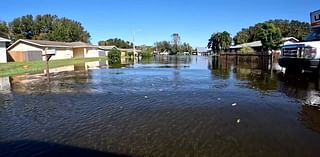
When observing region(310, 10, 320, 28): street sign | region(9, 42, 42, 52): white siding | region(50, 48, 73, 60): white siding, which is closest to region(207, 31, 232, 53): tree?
region(50, 48, 73, 60): white siding

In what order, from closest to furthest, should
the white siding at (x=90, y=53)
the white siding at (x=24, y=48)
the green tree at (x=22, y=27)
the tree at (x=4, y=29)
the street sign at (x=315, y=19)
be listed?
the street sign at (x=315, y=19)
the white siding at (x=24, y=48)
the white siding at (x=90, y=53)
the tree at (x=4, y=29)
the green tree at (x=22, y=27)

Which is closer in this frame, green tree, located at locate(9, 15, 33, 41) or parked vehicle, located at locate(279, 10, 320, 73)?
parked vehicle, located at locate(279, 10, 320, 73)

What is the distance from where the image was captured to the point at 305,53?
1642 centimetres

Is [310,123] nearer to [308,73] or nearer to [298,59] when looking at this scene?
[298,59]

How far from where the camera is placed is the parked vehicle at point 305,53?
1580cm

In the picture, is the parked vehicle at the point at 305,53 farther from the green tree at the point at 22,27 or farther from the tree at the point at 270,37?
the green tree at the point at 22,27

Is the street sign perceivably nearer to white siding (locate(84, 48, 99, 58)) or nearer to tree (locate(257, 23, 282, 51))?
tree (locate(257, 23, 282, 51))

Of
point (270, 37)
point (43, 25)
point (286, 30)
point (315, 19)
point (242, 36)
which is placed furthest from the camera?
point (242, 36)

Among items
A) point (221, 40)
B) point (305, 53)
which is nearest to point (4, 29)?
point (221, 40)

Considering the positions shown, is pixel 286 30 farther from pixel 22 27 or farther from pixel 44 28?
pixel 22 27

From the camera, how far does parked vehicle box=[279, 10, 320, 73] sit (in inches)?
622

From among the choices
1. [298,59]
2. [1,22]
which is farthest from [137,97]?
[1,22]

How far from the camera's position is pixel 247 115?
775 centimetres

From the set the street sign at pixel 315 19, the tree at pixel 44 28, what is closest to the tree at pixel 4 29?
the tree at pixel 44 28
